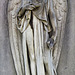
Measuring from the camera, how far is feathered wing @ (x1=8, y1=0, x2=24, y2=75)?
13.3 ft

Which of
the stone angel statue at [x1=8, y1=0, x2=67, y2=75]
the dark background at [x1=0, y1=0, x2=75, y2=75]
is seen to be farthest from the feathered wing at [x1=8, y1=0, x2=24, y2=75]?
the dark background at [x1=0, y1=0, x2=75, y2=75]

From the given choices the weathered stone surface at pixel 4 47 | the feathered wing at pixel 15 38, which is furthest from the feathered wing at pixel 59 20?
the weathered stone surface at pixel 4 47

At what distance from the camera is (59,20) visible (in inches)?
163

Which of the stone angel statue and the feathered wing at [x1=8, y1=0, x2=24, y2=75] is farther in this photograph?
the feathered wing at [x1=8, y1=0, x2=24, y2=75]

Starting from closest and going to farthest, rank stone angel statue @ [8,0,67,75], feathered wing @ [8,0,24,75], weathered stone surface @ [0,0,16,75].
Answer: stone angel statue @ [8,0,67,75] < feathered wing @ [8,0,24,75] < weathered stone surface @ [0,0,16,75]

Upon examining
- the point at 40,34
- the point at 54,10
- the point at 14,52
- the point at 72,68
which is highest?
the point at 54,10

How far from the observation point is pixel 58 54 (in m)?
4.10

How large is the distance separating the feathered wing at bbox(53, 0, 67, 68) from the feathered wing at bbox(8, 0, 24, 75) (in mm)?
561

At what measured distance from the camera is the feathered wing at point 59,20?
13.4 feet

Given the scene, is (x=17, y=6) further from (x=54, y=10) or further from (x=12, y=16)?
(x=54, y=10)

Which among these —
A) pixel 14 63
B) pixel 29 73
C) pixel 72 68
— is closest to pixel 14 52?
pixel 14 63

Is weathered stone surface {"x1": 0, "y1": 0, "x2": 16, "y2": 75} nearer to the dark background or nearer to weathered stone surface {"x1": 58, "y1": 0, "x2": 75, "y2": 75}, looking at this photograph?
the dark background

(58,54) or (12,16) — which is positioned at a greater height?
(12,16)

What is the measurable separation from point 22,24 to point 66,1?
838 mm
